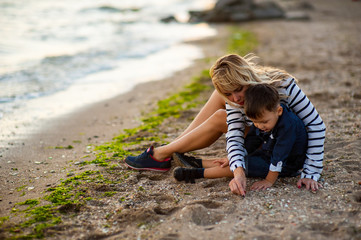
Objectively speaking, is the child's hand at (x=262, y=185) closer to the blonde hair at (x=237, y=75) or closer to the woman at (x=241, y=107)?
the woman at (x=241, y=107)

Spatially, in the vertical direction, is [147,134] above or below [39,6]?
below

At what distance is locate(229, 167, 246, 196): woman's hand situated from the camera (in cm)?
315

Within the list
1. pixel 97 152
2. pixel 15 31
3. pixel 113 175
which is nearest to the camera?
pixel 113 175

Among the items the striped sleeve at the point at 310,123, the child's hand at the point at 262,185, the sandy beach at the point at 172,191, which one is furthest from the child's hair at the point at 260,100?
the sandy beach at the point at 172,191

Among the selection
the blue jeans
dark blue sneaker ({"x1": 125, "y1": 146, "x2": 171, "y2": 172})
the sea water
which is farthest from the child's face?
the sea water

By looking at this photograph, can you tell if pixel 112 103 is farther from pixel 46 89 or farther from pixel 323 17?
pixel 323 17

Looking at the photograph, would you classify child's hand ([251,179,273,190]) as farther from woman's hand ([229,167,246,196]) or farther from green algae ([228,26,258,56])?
green algae ([228,26,258,56])

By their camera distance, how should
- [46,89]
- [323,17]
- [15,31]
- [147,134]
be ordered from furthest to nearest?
[323,17]
[15,31]
[46,89]
[147,134]

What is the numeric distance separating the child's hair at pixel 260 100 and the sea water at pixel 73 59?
334 centimetres

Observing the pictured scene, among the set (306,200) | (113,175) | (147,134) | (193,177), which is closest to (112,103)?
(147,134)

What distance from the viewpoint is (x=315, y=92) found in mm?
5945

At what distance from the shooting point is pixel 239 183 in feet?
10.4

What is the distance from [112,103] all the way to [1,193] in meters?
2.96

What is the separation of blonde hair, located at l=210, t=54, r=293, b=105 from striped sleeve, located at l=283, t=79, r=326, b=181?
0.14 meters
